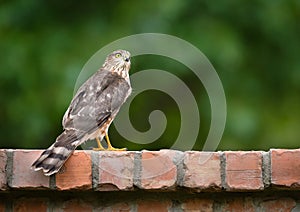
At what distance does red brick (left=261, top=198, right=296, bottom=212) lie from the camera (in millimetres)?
3408

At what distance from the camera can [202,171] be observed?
3.36m

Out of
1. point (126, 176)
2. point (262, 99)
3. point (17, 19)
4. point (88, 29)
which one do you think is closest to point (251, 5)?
point (262, 99)

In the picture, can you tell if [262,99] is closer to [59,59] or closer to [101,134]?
[59,59]

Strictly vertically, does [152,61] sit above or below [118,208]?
above

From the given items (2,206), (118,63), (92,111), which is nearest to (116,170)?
(2,206)

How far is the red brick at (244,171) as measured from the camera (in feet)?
11.0

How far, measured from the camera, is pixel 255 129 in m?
7.38

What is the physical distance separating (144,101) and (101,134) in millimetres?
3620

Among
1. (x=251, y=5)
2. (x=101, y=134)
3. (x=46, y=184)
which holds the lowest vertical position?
(x=46, y=184)

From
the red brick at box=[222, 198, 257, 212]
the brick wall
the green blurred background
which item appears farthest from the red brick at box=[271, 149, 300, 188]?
A: the green blurred background

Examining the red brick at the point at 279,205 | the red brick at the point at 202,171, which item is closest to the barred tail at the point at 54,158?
the red brick at the point at 202,171

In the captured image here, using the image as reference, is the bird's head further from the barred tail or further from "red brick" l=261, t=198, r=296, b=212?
"red brick" l=261, t=198, r=296, b=212

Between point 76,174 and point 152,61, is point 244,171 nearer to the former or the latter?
point 76,174

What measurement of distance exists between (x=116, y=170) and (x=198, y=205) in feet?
1.04
